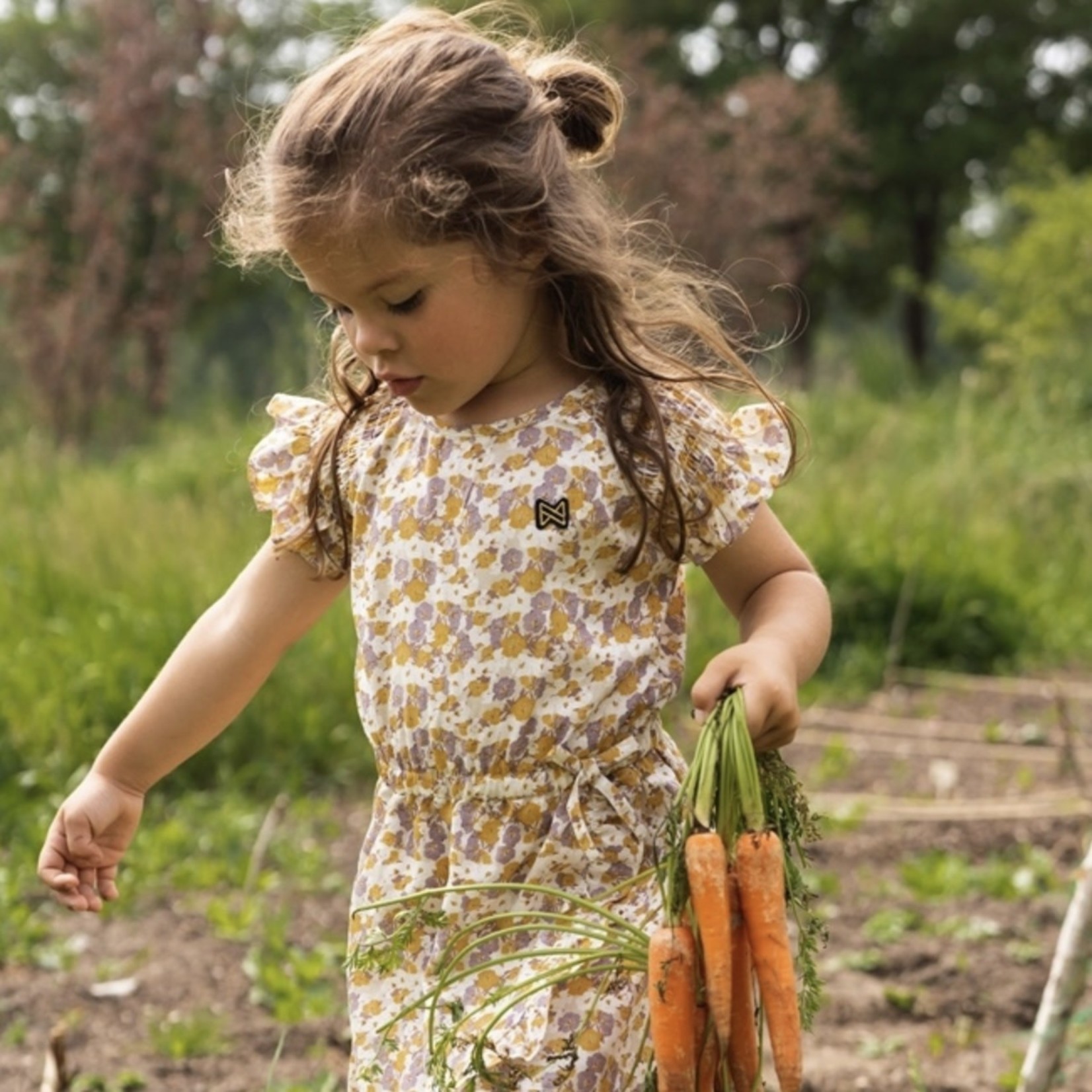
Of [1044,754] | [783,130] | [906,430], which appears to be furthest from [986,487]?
[783,130]

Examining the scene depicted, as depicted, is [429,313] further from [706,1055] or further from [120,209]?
[120,209]

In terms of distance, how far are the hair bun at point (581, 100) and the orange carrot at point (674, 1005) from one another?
101 centimetres

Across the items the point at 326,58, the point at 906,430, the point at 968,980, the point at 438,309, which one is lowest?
the point at 906,430

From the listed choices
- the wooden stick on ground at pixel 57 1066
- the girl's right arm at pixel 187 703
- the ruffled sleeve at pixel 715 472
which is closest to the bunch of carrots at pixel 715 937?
the ruffled sleeve at pixel 715 472

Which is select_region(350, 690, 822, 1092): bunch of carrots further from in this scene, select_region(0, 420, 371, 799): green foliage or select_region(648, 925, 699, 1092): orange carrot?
select_region(0, 420, 371, 799): green foliage

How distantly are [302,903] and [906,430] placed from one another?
661 centimetres

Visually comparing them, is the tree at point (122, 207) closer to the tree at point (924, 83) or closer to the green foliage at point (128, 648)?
the green foliage at point (128, 648)

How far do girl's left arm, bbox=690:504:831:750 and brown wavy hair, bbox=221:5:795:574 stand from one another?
10 centimetres

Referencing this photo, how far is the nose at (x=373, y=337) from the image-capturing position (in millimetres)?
1968

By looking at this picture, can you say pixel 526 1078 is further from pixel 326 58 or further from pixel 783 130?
pixel 783 130

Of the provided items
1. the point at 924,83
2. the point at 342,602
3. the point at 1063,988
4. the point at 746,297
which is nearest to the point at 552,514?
the point at 1063,988

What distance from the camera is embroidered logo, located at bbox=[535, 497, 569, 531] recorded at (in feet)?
6.82

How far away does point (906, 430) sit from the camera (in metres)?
10.2

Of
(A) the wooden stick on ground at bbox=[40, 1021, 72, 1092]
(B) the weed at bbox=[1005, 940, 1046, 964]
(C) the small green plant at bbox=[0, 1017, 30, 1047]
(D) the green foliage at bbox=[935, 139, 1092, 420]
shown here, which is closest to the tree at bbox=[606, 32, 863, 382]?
(D) the green foliage at bbox=[935, 139, 1092, 420]
